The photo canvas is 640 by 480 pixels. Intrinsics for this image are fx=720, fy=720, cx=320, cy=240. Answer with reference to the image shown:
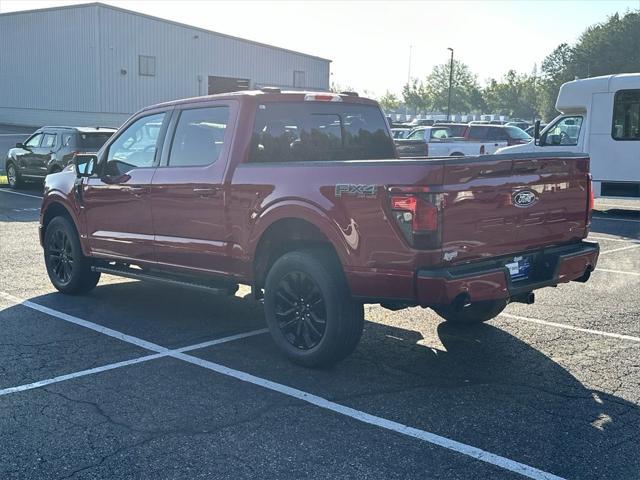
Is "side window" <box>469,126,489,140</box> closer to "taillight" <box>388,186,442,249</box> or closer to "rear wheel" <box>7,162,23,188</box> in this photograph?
"rear wheel" <box>7,162,23,188</box>

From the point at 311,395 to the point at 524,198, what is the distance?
2018 millimetres

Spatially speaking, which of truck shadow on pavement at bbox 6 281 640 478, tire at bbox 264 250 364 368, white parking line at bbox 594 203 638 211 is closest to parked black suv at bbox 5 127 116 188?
truck shadow on pavement at bbox 6 281 640 478

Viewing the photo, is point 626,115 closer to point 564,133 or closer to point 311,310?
point 564,133

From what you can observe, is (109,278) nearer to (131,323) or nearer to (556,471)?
(131,323)

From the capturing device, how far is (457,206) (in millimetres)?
4648

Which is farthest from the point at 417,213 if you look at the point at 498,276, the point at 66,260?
the point at 66,260

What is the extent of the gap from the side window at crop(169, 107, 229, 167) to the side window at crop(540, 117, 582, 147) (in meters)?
12.3

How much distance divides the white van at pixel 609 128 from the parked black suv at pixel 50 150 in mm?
11385

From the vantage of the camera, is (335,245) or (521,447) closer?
(521,447)

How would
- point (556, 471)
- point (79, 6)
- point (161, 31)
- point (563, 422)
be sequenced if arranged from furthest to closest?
point (161, 31) < point (79, 6) < point (563, 422) < point (556, 471)

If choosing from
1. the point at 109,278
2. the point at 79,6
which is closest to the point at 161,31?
the point at 79,6

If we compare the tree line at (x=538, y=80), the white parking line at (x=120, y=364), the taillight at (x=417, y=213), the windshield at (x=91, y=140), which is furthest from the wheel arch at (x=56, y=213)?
the tree line at (x=538, y=80)

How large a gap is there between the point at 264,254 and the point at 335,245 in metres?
0.87

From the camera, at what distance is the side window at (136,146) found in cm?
677
